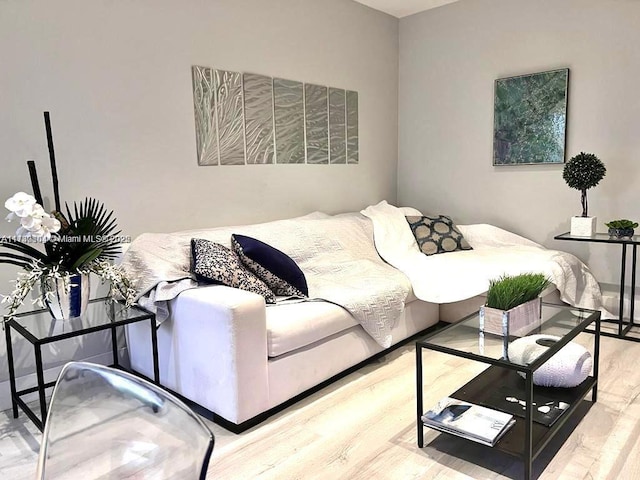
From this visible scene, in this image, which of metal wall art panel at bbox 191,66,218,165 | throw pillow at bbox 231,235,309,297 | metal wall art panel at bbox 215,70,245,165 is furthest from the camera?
metal wall art panel at bbox 215,70,245,165

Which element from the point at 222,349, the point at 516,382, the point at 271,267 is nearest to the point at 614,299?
the point at 516,382

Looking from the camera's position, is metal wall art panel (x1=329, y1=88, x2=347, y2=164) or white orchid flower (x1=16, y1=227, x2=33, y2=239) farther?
metal wall art panel (x1=329, y1=88, x2=347, y2=164)

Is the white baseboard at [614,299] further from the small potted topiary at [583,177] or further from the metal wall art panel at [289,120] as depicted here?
the metal wall art panel at [289,120]

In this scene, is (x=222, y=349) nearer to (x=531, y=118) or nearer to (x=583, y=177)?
(x=583, y=177)

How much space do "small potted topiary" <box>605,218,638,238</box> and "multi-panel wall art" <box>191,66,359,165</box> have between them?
200cm

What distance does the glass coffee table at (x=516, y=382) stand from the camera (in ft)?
5.90

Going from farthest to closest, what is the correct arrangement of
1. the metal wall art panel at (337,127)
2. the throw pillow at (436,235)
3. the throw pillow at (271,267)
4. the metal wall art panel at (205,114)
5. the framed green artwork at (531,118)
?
the metal wall art panel at (337,127)
the throw pillow at (436,235)
the framed green artwork at (531,118)
the metal wall art panel at (205,114)
the throw pillow at (271,267)

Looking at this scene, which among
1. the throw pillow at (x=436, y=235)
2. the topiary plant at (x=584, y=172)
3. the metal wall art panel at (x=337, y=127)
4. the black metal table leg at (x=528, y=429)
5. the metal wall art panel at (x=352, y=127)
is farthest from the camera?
the metal wall art panel at (x=352, y=127)

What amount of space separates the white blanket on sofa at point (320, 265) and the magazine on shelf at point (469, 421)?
0.73 meters

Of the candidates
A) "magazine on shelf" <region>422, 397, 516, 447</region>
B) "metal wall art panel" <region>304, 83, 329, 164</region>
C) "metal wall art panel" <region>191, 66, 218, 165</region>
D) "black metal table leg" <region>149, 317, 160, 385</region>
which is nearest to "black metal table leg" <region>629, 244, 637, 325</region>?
"magazine on shelf" <region>422, 397, 516, 447</region>

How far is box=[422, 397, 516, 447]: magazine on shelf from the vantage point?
6.18 feet

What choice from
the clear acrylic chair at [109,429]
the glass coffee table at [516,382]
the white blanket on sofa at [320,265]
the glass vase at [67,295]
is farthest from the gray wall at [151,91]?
the glass coffee table at [516,382]

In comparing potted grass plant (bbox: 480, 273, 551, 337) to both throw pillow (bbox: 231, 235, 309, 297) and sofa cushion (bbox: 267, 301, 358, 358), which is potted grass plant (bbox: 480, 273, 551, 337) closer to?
sofa cushion (bbox: 267, 301, 358, 358)

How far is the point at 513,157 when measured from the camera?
13.1 feet
